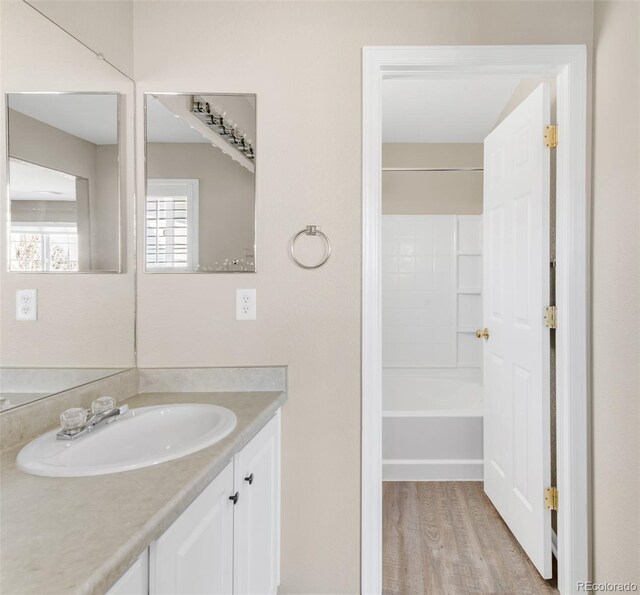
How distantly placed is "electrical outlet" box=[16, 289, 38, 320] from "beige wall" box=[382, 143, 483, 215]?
2978 mm

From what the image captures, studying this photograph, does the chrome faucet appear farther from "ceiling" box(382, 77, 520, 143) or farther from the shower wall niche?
the shower wall niche

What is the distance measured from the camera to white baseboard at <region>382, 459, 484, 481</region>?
8.93ft

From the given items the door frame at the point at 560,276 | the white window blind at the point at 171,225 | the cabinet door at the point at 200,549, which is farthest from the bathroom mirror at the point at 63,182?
the door frame at the point at 560,276

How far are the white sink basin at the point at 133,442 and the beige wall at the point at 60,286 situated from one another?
278mm

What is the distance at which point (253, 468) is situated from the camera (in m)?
1.39

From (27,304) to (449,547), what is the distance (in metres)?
2.08

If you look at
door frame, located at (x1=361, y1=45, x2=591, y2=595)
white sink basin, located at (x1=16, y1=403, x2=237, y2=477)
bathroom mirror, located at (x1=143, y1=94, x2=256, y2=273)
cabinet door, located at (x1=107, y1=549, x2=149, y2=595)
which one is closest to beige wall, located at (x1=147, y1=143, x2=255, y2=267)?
bathroom mirror, located at (x1=143, y1=94, x2=256, y2=273)

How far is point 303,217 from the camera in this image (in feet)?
5.65

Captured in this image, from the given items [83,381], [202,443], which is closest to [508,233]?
[202,443]

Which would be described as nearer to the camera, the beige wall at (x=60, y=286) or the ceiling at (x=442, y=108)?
the beige wall at (x=60, y=286)

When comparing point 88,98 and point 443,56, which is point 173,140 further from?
point 443,56

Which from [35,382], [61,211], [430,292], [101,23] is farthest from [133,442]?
[430,292]

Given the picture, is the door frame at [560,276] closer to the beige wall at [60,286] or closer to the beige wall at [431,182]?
the beige wall at [60,286]

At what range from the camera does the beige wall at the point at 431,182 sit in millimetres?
3732
